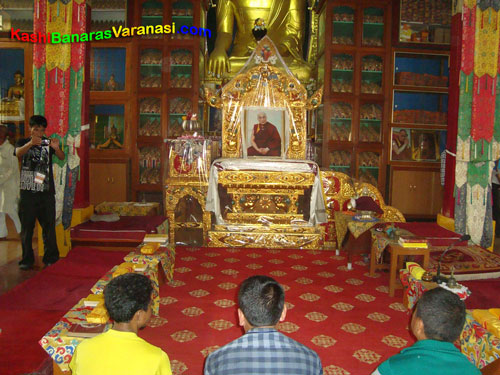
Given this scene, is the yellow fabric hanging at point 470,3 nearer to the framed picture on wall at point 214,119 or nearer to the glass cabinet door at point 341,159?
the glass cabinet door at point 341,159

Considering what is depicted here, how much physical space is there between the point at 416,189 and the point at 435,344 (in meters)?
6.67

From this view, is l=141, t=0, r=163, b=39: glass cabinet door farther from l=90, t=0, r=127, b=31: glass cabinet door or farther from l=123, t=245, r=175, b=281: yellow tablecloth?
l=123, t=245, r=175, b=281: yellow tablecloth

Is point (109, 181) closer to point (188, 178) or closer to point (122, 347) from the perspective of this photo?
point (188, 178)

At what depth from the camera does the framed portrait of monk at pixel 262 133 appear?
647 cm

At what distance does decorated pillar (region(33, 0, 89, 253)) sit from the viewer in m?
4.91

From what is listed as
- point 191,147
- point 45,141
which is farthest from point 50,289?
point 191,147

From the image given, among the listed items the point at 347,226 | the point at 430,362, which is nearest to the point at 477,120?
A: the point at 347,226

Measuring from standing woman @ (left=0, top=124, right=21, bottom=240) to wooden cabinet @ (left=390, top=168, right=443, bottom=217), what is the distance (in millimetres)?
5775

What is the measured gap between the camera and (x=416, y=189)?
7.94 metres

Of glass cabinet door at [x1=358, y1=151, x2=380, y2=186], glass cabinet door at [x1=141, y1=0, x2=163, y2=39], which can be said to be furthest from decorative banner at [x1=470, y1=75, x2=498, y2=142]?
glass cabinet door at [x1=141, y1=0, x2=163, y2=39]

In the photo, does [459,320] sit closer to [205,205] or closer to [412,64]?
[205,205]

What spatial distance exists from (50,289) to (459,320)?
262cm

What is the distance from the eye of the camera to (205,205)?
5.73 metres

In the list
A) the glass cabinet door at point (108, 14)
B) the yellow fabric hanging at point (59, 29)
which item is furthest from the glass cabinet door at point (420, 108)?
the yellow fabric hanging at point (59, 29)
